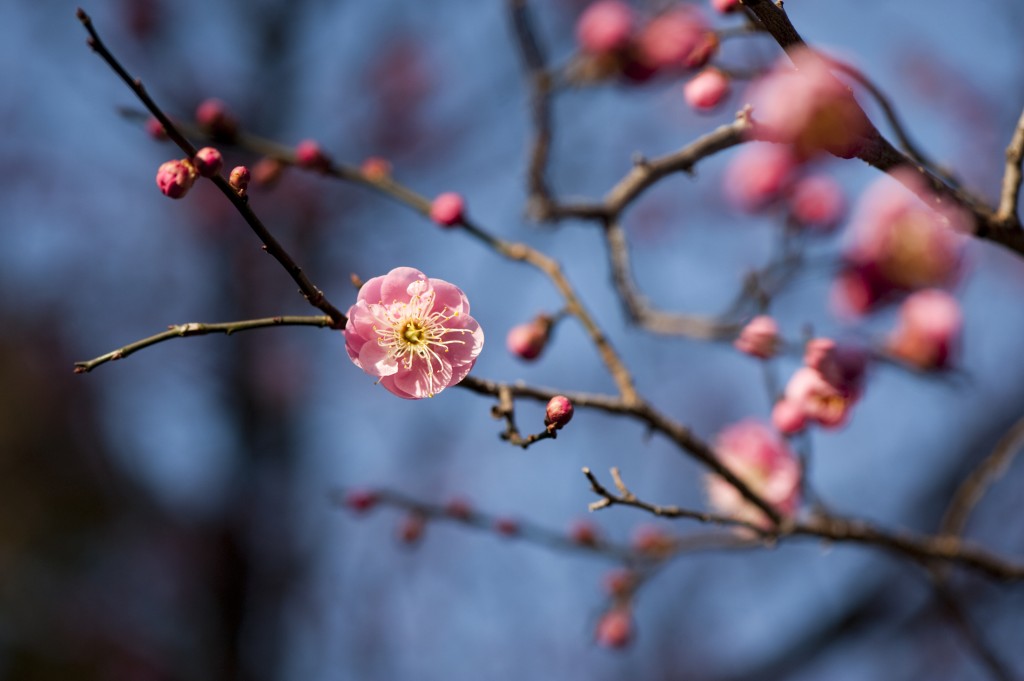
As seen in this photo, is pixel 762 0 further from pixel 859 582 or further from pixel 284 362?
pixel 284 362

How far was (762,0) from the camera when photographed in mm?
811

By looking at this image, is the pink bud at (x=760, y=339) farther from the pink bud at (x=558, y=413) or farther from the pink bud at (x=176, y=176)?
the pink bud at (x=176, y=176)

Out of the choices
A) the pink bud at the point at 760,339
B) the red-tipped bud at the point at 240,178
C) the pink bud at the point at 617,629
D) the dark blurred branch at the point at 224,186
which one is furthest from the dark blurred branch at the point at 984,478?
the red-tipped bud at the point at 240,178

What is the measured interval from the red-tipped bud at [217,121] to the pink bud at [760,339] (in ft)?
3.57

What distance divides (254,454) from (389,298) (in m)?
2.85

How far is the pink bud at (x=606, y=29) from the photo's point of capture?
2.10 metres

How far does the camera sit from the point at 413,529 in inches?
75.8

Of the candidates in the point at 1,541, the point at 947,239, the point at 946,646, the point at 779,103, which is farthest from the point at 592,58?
the point at 1,541

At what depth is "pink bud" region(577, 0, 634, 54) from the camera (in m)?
2.10

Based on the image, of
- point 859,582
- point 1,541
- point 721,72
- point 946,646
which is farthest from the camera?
point 1,541

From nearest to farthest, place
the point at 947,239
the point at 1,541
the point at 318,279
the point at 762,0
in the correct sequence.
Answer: the point at 762,0, the point at 947,239, the point at 318,279, the point at 1,541

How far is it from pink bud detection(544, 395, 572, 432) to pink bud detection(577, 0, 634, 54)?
1.28 metres

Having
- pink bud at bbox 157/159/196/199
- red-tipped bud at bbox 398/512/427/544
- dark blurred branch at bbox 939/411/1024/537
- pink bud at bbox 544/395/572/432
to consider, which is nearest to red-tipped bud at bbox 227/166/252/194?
pink bud at bbox 157/159/196/199

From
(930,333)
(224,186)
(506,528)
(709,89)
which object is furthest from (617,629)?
(224,186)
